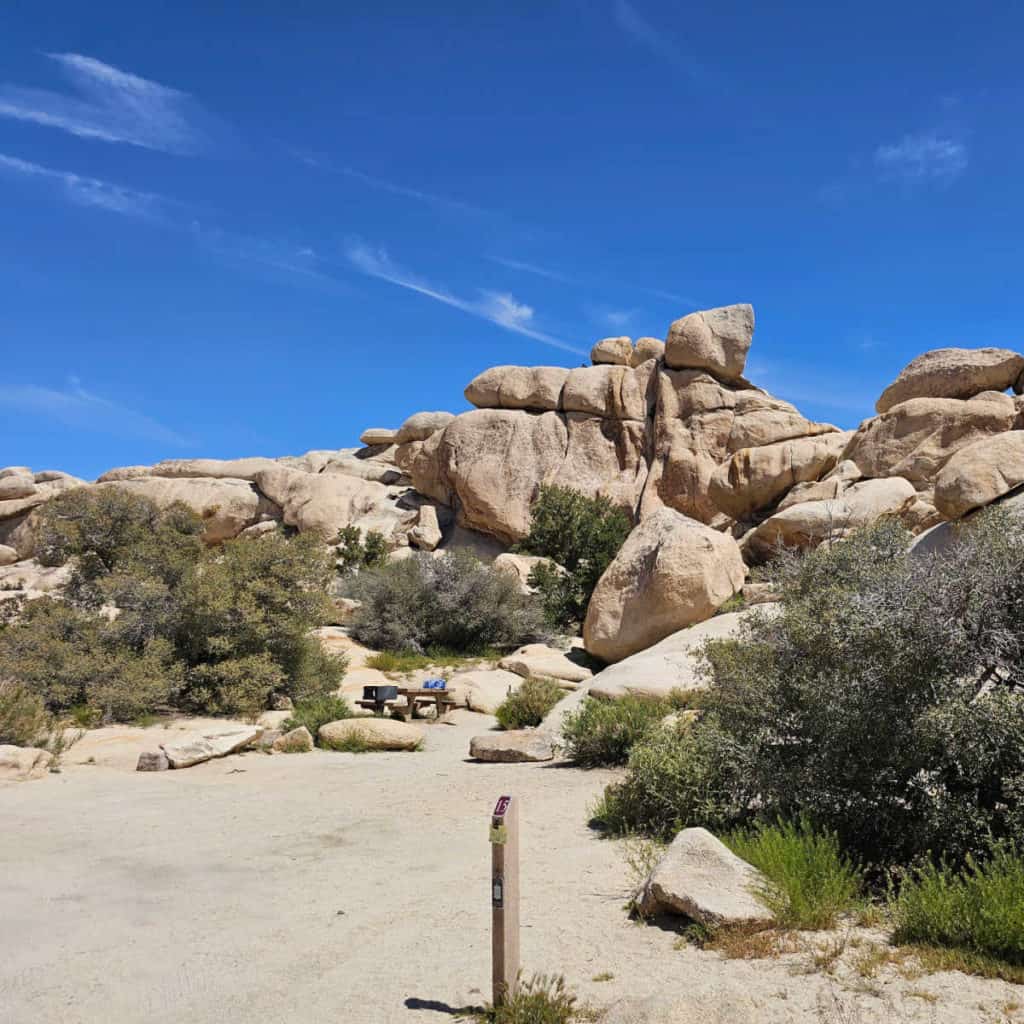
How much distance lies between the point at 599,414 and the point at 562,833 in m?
32.1

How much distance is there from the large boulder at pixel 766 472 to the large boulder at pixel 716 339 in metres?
6.98

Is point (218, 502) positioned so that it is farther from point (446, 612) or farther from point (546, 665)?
point (546, 665)

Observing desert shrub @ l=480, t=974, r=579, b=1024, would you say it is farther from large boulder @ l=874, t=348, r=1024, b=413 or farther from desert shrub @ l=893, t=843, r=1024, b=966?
large boulder @ l=874, t=348, r=1024, b=413

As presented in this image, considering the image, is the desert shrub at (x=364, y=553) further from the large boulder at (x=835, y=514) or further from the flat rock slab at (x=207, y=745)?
the flat rock slab at (x=207, y=745)

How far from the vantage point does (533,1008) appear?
4.24m

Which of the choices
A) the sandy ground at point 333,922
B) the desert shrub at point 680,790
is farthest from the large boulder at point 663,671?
the desert shrub at point 680,790

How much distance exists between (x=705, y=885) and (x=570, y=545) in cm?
2515

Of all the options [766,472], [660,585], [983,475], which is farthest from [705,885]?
[766,472]

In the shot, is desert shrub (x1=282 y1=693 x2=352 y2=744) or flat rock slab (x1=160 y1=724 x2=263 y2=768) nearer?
flat rock slab (x1=160 y1=724 x2=263 y2=768)

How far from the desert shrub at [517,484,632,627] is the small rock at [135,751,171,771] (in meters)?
15.2

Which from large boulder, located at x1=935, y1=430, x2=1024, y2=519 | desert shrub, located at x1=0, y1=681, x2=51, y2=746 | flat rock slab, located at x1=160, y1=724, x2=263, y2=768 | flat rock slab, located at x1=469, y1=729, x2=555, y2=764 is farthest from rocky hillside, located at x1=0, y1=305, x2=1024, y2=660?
desert shrub, located at x1=0, y1=681, x2=51, y2=746

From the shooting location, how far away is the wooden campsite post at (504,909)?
Result: 171 inches

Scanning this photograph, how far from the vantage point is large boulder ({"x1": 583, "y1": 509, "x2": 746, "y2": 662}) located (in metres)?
17.4

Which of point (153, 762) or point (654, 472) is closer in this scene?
point (153, 762)
